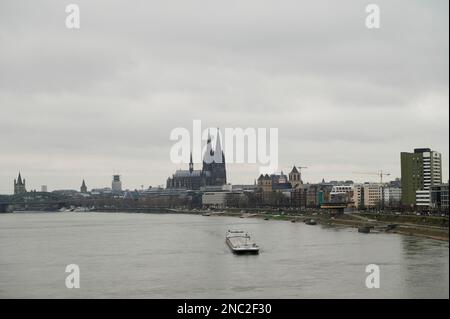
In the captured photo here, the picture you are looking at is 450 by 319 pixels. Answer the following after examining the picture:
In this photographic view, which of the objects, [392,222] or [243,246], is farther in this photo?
[392,222]

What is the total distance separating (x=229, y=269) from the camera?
117 feet

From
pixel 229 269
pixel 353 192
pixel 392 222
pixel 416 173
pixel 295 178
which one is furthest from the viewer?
pixel 295 178

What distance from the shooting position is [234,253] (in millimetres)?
44250

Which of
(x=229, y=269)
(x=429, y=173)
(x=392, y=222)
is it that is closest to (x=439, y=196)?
(x=429, y=173)

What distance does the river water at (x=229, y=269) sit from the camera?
2719cm

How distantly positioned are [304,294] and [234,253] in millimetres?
17799

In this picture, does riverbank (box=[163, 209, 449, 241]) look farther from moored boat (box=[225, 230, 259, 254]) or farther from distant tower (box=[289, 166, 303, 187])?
distant tower (box=[289, 166, 303, 187])

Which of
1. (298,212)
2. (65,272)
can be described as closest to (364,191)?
(298,212)

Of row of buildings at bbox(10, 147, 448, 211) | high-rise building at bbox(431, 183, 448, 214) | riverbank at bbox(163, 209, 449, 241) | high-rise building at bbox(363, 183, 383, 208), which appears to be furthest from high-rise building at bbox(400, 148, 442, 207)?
high-rise building at bbox(363, 183, 383, 208)

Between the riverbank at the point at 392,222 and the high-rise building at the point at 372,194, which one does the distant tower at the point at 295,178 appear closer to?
the high-rise building at the point at 372,194

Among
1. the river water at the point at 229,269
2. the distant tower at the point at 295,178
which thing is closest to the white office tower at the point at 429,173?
the river water at the point at 229,269

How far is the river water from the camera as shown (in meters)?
27.2

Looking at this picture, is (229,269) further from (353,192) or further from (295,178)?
(295,178)
